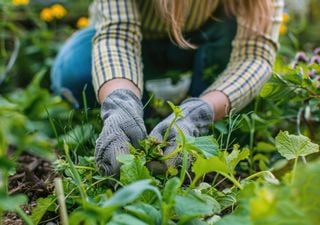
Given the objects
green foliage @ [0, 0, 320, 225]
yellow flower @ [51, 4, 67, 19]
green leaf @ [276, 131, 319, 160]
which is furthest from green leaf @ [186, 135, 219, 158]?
yellow flower @ [51, 4, 67, 19]

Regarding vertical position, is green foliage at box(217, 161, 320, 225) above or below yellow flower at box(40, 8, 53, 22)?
above

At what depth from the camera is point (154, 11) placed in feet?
5.37

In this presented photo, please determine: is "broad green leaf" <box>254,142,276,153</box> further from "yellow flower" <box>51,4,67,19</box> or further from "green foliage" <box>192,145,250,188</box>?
"yellow flower" <box>51,4,67,19</box>

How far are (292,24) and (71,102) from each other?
1309 mm

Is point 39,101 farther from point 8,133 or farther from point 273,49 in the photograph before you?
point 273,49

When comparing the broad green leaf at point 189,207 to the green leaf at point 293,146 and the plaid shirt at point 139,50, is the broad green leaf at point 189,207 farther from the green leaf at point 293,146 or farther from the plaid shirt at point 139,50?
the plaid shirt at point 139,50

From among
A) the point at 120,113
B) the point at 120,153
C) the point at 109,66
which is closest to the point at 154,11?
the point at 109,66

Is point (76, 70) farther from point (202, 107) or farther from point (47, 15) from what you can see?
point (47, 15)

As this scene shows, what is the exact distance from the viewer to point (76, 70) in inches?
71.4

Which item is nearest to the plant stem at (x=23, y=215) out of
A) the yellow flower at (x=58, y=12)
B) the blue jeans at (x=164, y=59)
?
the blue jeans at (x=164, y=59)

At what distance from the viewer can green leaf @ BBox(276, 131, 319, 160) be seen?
3.22 ft

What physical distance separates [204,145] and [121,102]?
29 cm

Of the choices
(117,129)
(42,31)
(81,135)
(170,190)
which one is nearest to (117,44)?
(81,135)

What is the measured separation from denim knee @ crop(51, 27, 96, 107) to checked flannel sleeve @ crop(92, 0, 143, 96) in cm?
29
